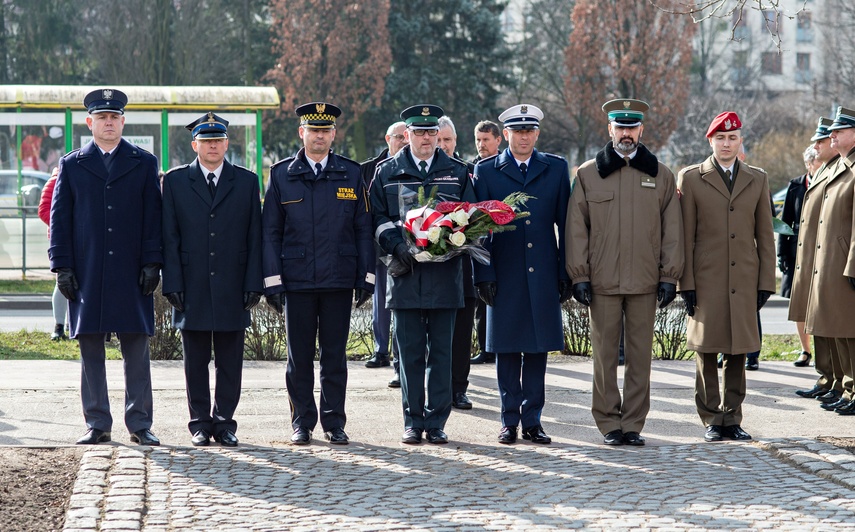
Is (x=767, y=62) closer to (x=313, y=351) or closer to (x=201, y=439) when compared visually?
(x=313, y=351)

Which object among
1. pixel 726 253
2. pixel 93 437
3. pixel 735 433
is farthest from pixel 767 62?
pixel 93 437

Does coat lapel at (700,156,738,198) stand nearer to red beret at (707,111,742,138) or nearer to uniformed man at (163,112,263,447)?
red beret at (707,111,742,138)

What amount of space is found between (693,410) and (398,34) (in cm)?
3250

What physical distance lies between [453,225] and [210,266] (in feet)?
5.33

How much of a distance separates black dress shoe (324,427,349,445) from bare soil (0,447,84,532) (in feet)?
5.17

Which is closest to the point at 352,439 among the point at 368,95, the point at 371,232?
the point at 371,232

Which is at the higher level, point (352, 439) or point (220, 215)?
point (220, 215)

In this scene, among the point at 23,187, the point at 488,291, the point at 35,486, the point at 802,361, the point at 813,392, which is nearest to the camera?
the point at 35,486

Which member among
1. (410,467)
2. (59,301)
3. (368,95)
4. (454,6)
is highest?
(454,6)

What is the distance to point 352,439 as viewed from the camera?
752 centimetres

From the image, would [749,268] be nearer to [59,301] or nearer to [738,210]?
[738,210]

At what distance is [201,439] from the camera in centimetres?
723

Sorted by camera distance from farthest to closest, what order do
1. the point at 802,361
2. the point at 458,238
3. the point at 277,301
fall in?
the point at 802,361, the point at 277,301, the point at 458,238

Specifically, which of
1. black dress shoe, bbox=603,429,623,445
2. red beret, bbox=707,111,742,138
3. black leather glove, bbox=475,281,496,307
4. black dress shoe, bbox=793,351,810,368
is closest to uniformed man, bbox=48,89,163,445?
black leather glove, bbox=475,281,496,307
